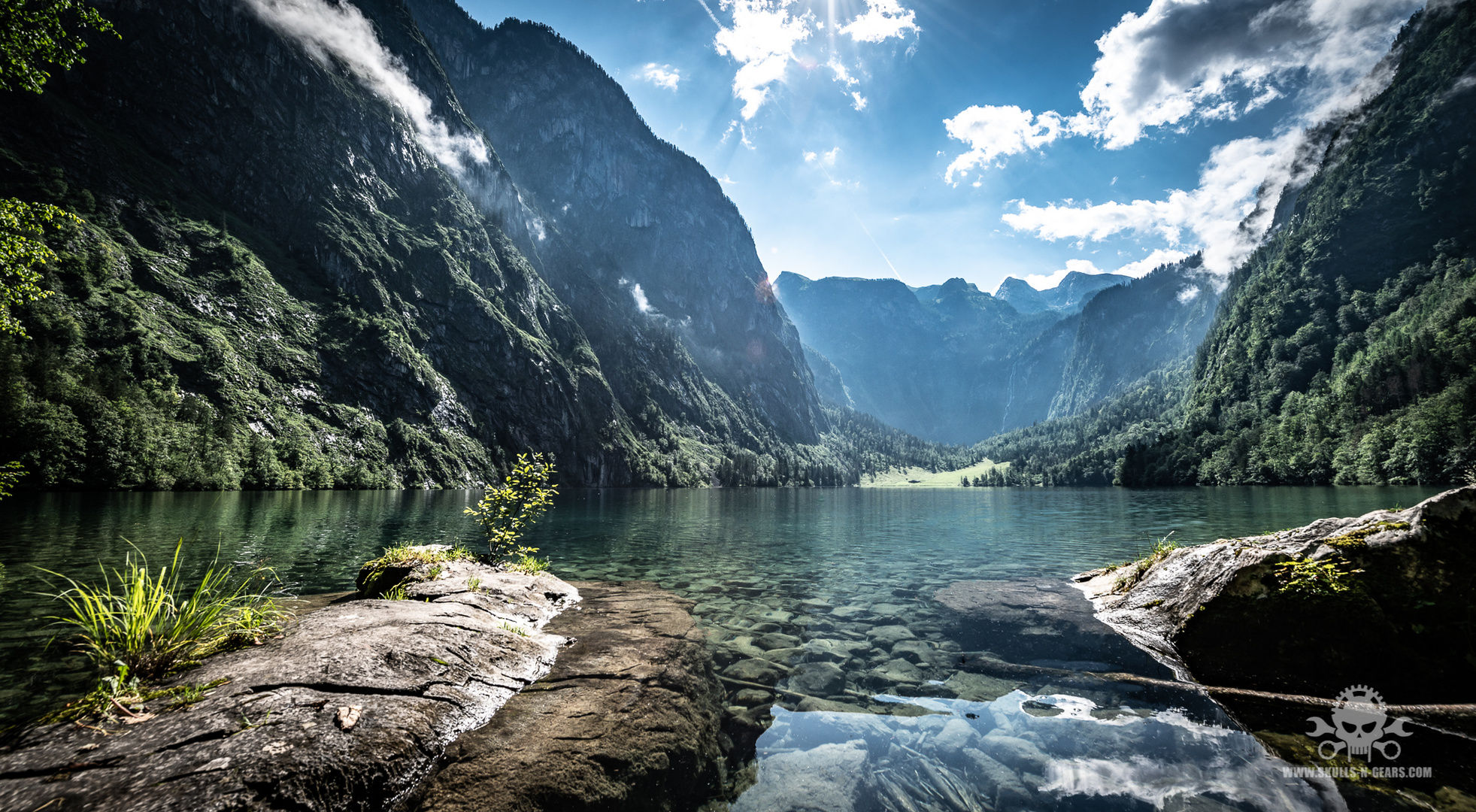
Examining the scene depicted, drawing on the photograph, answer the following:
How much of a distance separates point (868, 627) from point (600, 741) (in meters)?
10.5

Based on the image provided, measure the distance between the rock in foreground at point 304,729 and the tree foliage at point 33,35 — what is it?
50.7 ft

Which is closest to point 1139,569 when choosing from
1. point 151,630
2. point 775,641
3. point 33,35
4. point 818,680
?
point 775,641

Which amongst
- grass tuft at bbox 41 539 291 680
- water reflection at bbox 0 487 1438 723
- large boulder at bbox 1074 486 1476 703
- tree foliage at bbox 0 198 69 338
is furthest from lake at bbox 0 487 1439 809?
tree foliage at bbox 0 198 69 338

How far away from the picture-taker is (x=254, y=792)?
5.00m

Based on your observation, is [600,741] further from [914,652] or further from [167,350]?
[167,350]

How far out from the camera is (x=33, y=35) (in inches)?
519

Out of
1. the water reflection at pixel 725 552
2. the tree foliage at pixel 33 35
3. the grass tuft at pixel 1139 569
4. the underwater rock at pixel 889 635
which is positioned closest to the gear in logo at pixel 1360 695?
the water reflection at pixel 725 552

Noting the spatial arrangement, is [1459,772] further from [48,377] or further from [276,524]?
[48,377]

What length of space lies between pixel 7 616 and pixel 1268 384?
27844 cm

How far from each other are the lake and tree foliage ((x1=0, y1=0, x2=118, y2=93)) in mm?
13885

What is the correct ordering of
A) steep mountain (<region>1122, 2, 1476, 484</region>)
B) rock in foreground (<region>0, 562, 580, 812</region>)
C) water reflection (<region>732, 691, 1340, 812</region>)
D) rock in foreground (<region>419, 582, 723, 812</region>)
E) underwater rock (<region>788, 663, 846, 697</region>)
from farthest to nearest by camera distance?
steep mountain (<region>1122, 2, 1476, 484</region>), underwater rock (<region>788, 663, 846, 697</region>), water reflection (<region>732, 691, 1340, 812</region>), rock in foreground (<region>419, 582, 723, 812</region>), rock in foreground (<region>0, 562, 580, 812</region>)

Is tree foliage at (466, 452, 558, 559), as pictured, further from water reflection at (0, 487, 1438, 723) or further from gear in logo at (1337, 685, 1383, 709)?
gear in logo at (1337, 685, 1383, 709)

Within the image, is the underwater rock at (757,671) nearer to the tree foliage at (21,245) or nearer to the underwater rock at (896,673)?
the underwater rock at (896,673)

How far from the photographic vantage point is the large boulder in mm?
8336
